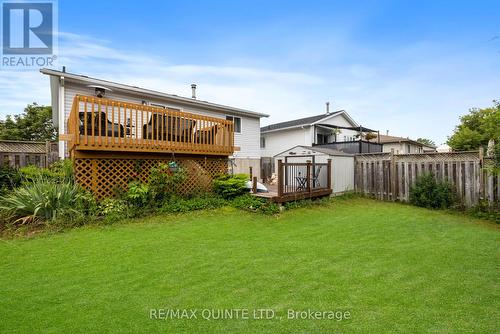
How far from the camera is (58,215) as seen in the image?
19.1 ft

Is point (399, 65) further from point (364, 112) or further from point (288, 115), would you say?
point (288, 115)

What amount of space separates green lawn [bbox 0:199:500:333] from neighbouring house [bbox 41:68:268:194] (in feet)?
7.04

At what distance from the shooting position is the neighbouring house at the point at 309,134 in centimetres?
1688

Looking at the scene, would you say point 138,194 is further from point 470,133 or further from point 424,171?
point 470,133

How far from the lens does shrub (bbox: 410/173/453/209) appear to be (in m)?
8.45

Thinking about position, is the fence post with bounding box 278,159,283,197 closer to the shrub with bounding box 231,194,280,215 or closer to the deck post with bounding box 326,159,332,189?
the shrub with bounding box 231,194,280,215

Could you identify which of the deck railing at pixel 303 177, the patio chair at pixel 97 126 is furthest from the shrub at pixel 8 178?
the deck railing at pixel 303 177

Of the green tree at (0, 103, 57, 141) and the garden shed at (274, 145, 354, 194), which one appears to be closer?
the garden shed at (274, 145, 354, 194)

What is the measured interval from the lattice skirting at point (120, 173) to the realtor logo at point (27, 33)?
445 centimetres

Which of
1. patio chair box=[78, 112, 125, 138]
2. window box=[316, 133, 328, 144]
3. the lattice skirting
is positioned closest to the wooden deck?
the lattice skirting

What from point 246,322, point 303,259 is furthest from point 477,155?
point 246,322

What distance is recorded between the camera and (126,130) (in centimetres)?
724

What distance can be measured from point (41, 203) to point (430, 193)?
443 inches

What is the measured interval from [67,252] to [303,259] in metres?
3.84
